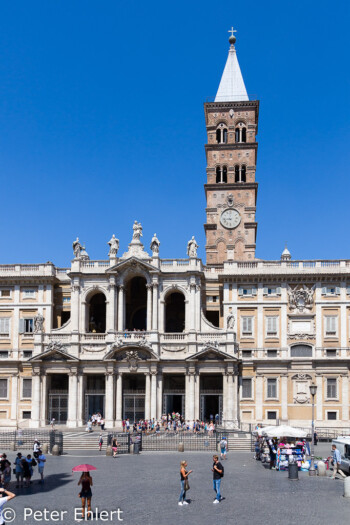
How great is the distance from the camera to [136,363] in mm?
66750

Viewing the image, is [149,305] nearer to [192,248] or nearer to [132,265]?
[132,265]

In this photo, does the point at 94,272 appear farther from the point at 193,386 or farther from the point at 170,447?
the point at 170,447

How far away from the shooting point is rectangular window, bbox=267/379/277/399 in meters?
67.3

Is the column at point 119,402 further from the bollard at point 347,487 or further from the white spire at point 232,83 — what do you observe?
the bollard at point 347,487

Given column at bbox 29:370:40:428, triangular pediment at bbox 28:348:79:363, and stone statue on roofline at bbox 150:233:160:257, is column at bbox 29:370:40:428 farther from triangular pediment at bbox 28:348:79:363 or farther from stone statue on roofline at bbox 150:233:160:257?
stone statue on roofline at bbox 150:233:160:257

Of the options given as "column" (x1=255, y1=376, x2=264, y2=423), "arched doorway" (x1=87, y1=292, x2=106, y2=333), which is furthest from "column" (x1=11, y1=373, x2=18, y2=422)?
"column" (x1=255, y1=376, x2=264, y2=423)

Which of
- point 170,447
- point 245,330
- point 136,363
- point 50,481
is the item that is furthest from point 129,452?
point 245,330

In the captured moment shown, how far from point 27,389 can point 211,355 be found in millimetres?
19090

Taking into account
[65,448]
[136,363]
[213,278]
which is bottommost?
[65,448]

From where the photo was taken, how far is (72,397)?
220ft

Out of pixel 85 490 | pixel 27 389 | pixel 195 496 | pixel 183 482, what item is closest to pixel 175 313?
pixel 27 389

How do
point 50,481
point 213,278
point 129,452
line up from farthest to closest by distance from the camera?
point 213,278 → point 129,452 → point 50,481

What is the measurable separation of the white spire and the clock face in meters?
14.3

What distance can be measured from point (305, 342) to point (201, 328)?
10254mm
